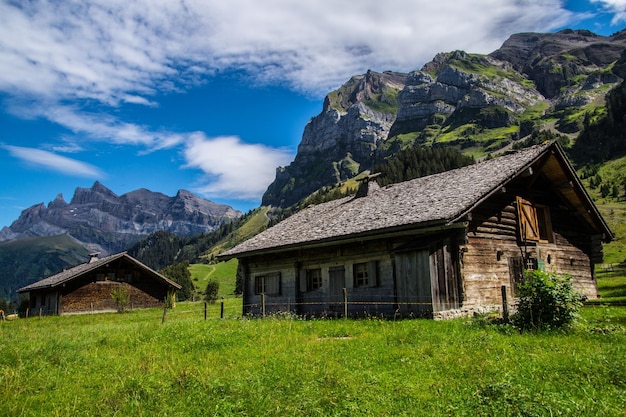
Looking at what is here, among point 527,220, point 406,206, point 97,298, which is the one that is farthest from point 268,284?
point 97,298

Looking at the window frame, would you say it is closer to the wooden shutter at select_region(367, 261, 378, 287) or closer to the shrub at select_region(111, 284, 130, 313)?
the wooden shutter at select_region(367, 261, 378, 287)

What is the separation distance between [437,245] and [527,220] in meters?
6.80

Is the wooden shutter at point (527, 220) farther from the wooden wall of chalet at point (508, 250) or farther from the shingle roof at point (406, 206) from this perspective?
the shingle roof at point (406, 206)

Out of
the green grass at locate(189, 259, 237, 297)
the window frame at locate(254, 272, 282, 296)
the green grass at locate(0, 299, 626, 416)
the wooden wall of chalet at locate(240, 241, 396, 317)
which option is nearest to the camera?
the green grass at locate(0, 299, 626, 416)

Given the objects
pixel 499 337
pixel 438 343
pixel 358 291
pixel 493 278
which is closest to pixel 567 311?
pixel 499 337

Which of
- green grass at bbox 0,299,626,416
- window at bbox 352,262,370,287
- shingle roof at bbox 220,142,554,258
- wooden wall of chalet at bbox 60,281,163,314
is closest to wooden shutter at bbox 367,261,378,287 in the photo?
window at bbox 352,262,370,287

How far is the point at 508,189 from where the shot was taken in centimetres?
2103

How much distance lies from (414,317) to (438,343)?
21.2ft

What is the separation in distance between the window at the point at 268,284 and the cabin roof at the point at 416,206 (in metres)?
1.66

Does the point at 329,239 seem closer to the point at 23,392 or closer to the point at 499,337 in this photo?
the point at 499,337

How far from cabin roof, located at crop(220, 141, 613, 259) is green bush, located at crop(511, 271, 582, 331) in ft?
14.1

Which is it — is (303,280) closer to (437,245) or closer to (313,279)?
(313,279)

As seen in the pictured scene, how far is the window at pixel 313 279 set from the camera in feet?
73.8

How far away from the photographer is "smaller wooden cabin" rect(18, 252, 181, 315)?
1683 inches
